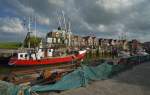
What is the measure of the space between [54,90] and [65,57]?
3435 cm

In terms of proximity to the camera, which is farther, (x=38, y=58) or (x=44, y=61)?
(x=38, y=58)

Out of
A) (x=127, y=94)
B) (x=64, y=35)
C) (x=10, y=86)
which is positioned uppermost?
(x=64, y=35)

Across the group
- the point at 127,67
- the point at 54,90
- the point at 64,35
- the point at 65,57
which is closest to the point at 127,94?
the point at 54,90

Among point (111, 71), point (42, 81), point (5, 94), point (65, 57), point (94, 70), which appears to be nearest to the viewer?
point (5, 94)

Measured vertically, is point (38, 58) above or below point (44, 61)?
above

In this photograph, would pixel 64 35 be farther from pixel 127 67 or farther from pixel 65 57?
pixel 127 67

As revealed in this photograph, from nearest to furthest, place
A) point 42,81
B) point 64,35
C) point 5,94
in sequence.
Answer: point 5,94 → point 42,81 → point 64,35

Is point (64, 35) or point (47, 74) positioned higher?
point (64, 35)

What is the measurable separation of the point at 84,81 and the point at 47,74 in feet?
10.6

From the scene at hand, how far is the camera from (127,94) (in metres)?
14.0

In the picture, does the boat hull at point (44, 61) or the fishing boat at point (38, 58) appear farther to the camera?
the fishing boat at point (38, 58)

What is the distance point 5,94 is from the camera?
33.2ft

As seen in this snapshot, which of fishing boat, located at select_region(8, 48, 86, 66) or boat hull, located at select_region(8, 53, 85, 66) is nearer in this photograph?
boat hull, located at select_region(8, 53, 85, 66)

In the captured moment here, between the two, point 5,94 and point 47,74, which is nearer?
point 5,94
